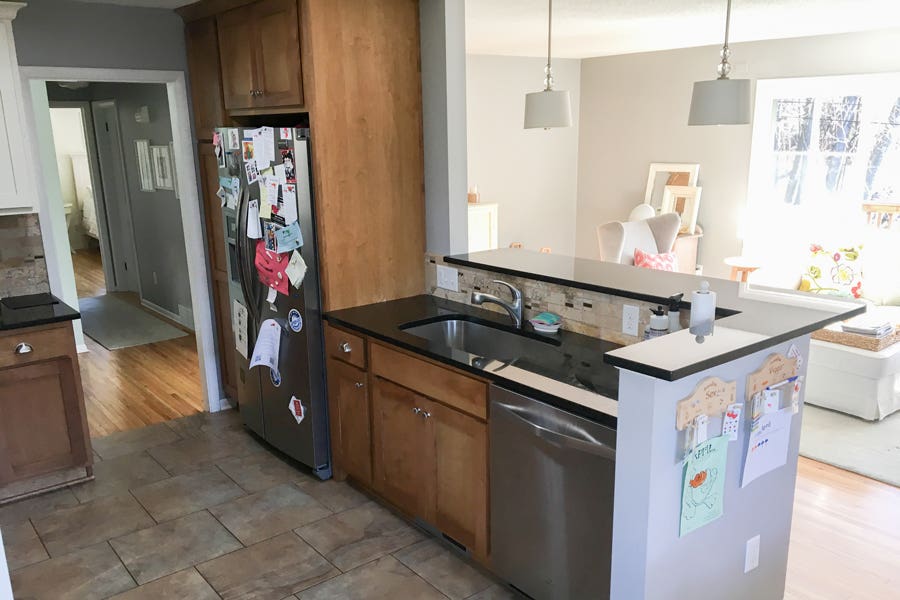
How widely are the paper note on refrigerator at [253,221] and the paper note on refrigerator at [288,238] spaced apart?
171mm

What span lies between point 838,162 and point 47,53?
5.93 metres

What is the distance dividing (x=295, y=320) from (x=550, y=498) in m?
1.55

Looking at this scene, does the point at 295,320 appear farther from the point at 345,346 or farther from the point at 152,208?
the point at 152,208

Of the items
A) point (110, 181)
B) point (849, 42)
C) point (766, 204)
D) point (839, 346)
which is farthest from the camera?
point (110, 181)

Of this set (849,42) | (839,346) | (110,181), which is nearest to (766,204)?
(849,42)

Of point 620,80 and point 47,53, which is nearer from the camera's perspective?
point 47,53

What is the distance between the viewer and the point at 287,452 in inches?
138

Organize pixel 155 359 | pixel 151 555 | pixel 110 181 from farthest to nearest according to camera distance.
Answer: pixel 110 181 < pixel 155 359 < pixel 151 555

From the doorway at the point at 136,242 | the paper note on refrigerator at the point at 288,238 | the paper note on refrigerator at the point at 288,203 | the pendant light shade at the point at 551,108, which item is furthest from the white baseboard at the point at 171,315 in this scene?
the pendant light shade at the point at 551,108

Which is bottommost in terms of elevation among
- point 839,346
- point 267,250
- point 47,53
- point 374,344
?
point 839,346

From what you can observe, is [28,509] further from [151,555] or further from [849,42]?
[849,42]

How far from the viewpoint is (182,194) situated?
396cm

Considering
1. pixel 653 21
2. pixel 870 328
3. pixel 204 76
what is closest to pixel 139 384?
pixel 204 76

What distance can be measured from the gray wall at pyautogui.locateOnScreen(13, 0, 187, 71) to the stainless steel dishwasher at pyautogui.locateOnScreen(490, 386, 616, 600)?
8.85ft
